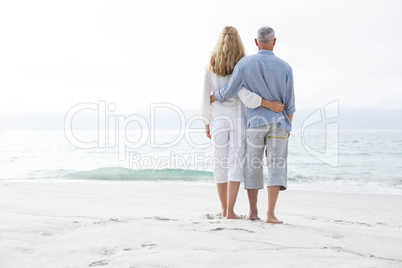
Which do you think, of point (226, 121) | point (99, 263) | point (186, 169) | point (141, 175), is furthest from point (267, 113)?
point (186, 169)

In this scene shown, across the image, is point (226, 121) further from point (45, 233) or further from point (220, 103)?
point (45, 233)

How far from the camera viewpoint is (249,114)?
307 cm

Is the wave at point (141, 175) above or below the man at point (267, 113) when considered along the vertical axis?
below

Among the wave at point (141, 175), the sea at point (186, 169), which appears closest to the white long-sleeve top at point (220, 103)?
the sea at point (186, 169)

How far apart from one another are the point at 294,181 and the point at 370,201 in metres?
3.26

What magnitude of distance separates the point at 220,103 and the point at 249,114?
31 cm

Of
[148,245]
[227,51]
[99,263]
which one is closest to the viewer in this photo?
[99,263]

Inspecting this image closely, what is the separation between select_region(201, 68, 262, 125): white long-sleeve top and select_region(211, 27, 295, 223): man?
0.08m

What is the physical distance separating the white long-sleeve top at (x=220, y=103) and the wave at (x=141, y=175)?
6396 millimetres

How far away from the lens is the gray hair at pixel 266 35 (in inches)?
120

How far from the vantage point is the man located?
2.98m

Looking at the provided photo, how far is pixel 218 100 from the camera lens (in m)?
3.18

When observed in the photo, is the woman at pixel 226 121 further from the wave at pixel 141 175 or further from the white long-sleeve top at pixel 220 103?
the wave at pixel 141 175

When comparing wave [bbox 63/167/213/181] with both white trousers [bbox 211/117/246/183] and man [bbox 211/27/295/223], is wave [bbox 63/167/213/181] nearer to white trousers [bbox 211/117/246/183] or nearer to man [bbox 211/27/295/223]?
white trousers [bbox 211/117/246/183]
